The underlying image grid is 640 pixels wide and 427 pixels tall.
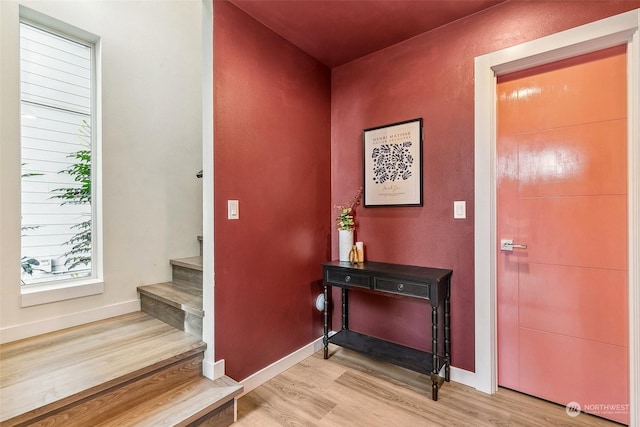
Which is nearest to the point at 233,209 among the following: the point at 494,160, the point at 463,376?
the point at 494,160

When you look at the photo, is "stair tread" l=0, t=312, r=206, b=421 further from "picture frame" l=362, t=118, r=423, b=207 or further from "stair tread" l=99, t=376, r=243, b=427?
"picture frame" l=362, t=118, r=423, b=207

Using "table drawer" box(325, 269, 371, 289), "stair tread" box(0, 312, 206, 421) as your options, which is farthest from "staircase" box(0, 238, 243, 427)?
"table drawer" box(325, 269, 371, 289)

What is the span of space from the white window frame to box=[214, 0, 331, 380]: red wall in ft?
4.00

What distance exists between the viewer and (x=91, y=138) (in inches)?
94.0

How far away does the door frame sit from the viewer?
1568 millimetres

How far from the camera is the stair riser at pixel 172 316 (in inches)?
79.6

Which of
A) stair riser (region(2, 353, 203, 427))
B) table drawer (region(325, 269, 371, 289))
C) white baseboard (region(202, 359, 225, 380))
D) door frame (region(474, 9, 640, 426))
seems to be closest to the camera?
stair riser (region(2, 353, 203, 427))

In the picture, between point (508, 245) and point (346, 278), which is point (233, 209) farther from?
point (508, 245)

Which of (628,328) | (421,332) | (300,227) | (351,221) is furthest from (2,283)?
(628,328)

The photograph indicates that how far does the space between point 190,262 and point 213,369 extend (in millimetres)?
1047

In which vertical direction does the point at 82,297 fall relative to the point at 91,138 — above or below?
below

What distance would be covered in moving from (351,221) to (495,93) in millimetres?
1369

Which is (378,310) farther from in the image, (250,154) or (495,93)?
(495,93)

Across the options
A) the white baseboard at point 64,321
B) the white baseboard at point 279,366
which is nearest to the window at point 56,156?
the white baseboard at point 64,321
